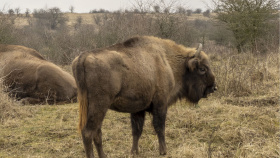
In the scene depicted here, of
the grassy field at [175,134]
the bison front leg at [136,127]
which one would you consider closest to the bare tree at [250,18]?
the grassy field at [175,134]

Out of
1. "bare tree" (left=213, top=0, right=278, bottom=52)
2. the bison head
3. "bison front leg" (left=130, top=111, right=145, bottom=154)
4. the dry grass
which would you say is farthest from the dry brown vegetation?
"bare tree" (left=213, top=0, right=278, bottom=52)

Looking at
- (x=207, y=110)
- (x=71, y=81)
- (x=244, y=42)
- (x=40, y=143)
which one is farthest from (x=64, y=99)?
(x=244, y=42)

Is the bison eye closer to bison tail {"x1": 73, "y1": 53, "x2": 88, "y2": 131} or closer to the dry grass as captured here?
the dry grass

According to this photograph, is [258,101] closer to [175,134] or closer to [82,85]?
[175,134]

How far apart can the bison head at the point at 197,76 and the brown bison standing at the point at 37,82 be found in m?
4.14

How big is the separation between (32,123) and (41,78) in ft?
6.48

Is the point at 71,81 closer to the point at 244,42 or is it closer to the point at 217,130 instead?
the point at 217,130

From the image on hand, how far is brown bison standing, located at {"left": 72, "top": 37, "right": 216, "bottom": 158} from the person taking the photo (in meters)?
4.36

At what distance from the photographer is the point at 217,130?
612 cm

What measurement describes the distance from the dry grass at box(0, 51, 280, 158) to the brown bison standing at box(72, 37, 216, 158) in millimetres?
590

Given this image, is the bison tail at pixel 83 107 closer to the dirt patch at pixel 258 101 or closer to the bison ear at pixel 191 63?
the bison ear at pixel 191 63

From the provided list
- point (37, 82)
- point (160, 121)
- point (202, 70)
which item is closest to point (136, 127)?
point (160, 121)

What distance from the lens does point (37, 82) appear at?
352 inches

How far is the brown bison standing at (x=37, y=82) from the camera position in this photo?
8.93 m
